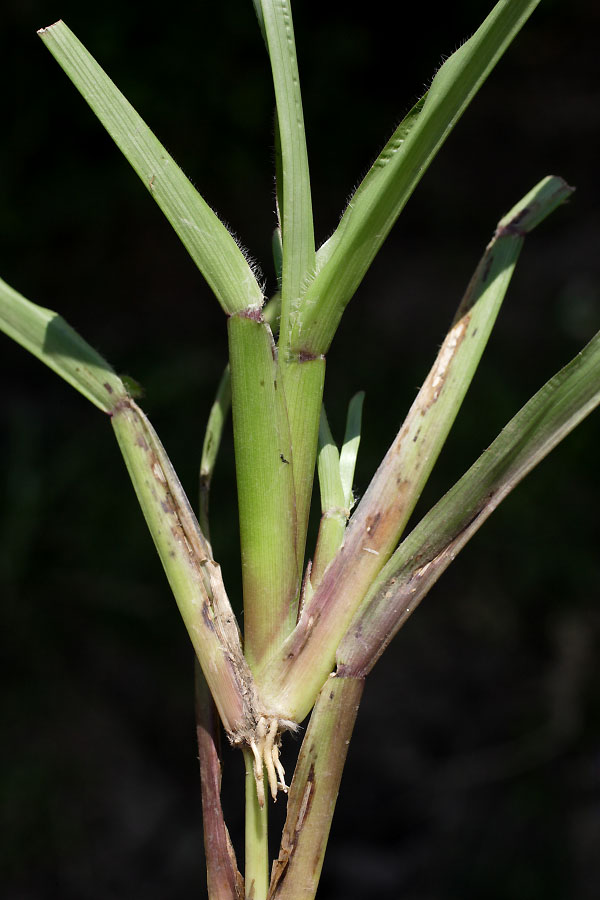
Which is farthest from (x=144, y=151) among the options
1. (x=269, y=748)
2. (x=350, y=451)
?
(x=269, y=748)

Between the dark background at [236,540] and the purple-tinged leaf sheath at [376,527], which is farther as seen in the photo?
the dark background at [236,540]

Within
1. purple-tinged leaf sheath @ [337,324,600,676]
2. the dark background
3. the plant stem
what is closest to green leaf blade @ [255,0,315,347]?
purple-tinged leaf sheath @ [337,324,600,676]

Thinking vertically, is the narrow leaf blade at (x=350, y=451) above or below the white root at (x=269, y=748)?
above

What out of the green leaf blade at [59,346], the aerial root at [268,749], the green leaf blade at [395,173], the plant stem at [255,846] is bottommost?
the plant stem at [255,846]

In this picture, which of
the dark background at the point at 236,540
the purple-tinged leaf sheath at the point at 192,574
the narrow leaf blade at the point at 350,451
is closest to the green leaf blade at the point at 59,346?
the purple-tinged leaf sheath at the point at 192,574

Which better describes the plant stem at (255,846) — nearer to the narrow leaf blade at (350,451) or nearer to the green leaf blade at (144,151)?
the narrow leaf blade at (350,451)

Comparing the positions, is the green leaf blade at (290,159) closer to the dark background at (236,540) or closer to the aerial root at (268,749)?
the aerial root at (268,749)

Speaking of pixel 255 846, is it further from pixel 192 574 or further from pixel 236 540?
pixel 236 540
